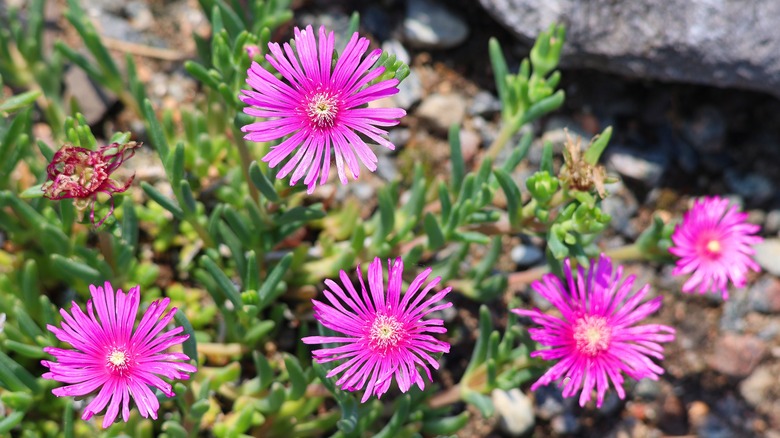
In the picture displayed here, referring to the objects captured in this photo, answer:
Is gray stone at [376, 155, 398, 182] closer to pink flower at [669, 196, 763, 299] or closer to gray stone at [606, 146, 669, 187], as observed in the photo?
gray stone at [606, 146, 669, 187]

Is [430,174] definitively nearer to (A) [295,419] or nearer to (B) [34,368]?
(A) [295,419]

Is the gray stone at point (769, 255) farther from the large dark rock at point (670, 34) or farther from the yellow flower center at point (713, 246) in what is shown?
the yellow flower center at point (713, 246)

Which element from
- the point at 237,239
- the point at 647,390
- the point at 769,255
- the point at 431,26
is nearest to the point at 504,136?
the point at 431,26

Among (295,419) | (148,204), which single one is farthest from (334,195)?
(295,419)

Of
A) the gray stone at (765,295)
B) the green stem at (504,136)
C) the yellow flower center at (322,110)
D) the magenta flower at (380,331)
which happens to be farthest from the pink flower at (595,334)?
the gray stone at (765,295)

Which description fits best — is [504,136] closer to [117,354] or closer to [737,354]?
[737,354]
